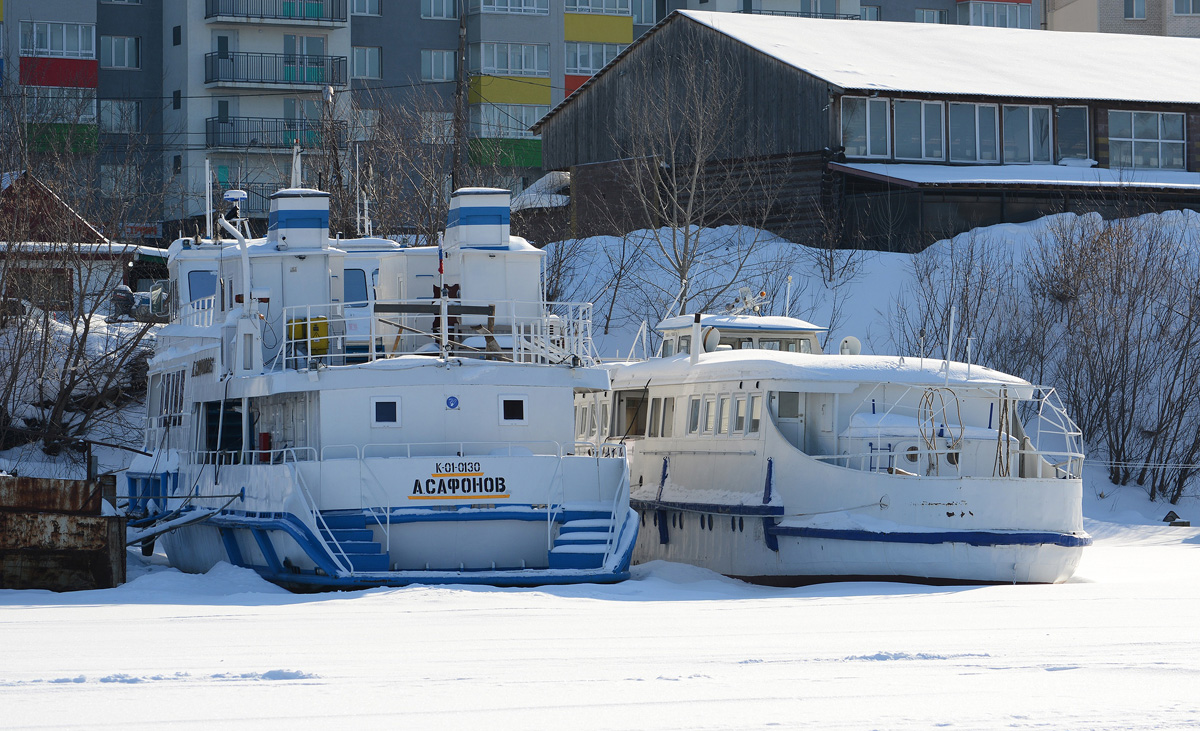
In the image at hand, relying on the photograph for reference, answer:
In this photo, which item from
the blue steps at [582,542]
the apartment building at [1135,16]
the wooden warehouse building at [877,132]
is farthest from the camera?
the apartment building at [1135,16]

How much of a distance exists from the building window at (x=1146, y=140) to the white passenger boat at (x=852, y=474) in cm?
2567

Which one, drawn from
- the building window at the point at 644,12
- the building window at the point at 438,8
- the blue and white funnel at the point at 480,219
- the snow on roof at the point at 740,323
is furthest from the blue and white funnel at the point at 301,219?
the building window at the point at 644,12

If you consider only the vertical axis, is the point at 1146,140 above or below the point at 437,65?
below

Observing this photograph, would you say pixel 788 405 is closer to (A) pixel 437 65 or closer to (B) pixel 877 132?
(B) pixel 877 132

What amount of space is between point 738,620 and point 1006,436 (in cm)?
808

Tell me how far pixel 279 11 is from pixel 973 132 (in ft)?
95.1

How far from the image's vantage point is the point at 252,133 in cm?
6072

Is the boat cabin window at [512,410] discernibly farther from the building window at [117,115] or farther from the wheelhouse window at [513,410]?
the building window at [117,115]

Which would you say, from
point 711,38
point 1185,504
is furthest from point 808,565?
point 711,38

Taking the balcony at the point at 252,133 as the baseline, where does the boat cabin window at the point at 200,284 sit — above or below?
below

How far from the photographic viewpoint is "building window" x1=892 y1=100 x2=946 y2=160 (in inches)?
1786

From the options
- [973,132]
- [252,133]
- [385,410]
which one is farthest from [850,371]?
[252,133]

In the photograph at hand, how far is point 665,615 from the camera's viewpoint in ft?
52.8

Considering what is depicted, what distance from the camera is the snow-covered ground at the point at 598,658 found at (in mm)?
9945
